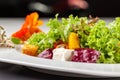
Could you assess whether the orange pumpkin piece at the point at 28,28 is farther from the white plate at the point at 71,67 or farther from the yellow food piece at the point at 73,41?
the white plate at the point at 71,67

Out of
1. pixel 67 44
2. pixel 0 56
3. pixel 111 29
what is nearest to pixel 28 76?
pixel 0 56

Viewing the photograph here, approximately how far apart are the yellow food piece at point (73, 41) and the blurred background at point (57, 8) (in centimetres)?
316

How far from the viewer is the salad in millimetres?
1115

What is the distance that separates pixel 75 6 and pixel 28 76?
11.1ft

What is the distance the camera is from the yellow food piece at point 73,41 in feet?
3.98

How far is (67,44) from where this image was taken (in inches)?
49.6

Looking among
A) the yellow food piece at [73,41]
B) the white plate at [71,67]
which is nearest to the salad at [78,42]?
the yellow food piece at [73,41]

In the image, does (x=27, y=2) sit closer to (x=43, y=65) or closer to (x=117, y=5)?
(x=117, y=5)

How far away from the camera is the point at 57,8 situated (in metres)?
4.49

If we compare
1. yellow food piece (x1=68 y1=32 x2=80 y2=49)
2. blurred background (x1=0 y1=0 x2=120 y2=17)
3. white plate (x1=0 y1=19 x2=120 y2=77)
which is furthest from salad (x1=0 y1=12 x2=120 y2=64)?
blurred background (x1=0 y1=0 x2=120 y2=17)

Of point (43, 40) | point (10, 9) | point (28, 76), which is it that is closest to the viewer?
point (28, 76)

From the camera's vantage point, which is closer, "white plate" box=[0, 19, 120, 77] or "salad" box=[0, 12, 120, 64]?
"white plate" box=[0, 19, 120, 77]

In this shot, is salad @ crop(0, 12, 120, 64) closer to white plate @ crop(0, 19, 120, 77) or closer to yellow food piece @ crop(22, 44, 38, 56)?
yellow food piece @ crop(22, 44, 38, 56)

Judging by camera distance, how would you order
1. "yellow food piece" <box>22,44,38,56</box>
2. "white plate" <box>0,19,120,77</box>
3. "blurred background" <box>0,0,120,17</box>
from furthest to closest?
1. "blurred background" <box>0,0,120,17</box>
2. "yellow food piece" <box>22,44,38,56</box>
3. "white plate" <box>0,19,120,77</box>
